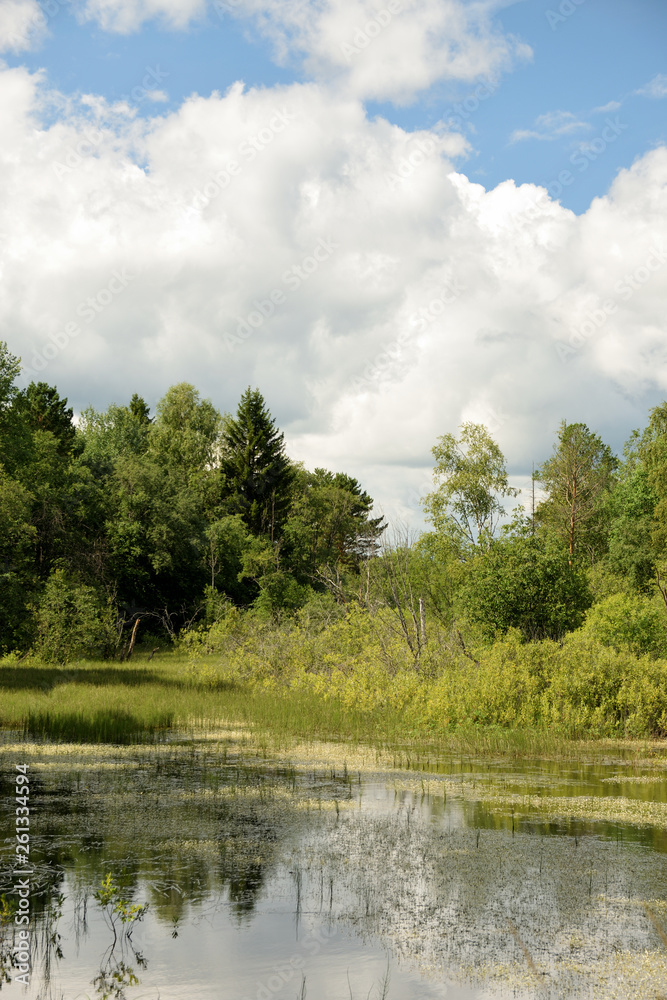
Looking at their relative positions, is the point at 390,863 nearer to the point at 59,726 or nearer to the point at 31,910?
the point at 31,910

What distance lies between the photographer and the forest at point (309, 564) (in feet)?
72.4

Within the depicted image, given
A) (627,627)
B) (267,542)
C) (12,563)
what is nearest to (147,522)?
(267,542)

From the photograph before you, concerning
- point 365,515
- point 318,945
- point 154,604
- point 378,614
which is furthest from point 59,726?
point 365,515

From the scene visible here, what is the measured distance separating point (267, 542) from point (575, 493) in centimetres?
2046

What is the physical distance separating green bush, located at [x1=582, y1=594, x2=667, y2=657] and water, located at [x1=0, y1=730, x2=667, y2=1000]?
774 centimetres

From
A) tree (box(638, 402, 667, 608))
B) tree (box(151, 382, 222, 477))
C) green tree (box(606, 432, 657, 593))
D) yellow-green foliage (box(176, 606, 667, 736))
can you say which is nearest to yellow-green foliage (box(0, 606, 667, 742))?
yellow-green foliage (box(176, 606, 667, 736))

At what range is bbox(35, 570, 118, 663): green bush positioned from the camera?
3388 cm

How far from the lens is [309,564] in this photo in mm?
65938

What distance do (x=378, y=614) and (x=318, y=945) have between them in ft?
56.9

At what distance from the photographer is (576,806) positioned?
39.5 ft

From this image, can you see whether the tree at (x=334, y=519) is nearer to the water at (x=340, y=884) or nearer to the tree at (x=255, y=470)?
the tree at (x=255, y=470)

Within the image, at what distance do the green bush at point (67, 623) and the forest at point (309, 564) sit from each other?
88mm

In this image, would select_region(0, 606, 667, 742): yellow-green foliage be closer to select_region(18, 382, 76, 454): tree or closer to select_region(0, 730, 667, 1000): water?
select_region(0, 730, 667, 1000): water

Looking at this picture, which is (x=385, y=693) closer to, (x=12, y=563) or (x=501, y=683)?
(x=501, y=683)
